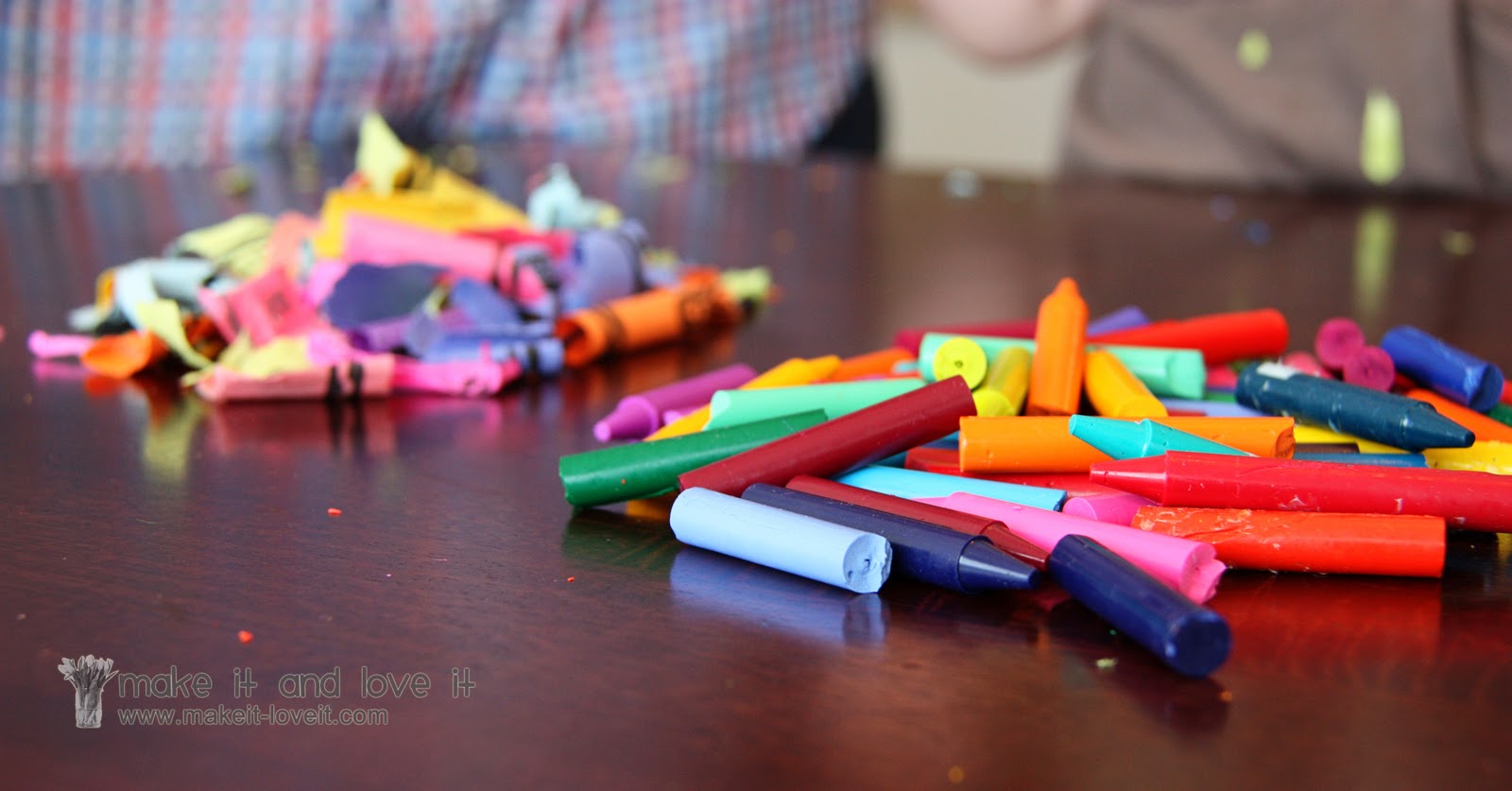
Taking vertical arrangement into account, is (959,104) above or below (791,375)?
above

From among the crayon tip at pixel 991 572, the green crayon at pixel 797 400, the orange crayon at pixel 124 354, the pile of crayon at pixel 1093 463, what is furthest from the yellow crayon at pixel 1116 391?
the orange crayon at pixel 124 354

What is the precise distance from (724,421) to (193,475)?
0.31 metres

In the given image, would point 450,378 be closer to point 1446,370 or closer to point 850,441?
point 850,441

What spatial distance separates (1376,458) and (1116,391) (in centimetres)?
14

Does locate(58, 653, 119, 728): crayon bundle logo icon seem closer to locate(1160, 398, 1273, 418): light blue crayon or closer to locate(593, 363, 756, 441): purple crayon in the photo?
locate(593, 363, 756, 441): purple crayon

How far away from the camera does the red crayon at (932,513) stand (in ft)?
2.06

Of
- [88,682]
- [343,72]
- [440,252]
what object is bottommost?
[88,682]

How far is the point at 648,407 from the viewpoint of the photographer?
0.88m

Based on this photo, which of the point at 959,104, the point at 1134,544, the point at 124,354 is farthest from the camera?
the point at 959,104

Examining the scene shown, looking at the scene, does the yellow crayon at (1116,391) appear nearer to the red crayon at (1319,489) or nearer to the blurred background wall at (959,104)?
the red crayon at (1319,489)

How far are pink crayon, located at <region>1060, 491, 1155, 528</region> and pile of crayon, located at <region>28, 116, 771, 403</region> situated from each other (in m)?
0.46

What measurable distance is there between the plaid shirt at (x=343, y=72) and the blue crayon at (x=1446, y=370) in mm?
1920

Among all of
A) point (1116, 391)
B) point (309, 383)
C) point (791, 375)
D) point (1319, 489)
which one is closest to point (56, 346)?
point (309, 383)

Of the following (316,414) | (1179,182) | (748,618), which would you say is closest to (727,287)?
(316,414)
